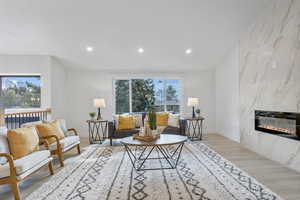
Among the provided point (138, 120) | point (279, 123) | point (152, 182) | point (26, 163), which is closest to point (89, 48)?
point (138, 120)

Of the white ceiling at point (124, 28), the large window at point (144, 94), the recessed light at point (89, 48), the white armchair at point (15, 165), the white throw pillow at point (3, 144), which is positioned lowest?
the white armchair at point (15, 165)

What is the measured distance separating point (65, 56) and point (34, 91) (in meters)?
1.31

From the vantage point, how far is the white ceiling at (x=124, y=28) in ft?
12.5

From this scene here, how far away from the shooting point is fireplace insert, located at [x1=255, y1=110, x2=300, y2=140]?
3354 mm

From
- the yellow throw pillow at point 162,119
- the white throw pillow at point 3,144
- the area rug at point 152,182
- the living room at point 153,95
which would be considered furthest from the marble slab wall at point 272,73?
the white throw pillow at point 3,144

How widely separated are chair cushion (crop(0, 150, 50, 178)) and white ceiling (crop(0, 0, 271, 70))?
8.74 ft

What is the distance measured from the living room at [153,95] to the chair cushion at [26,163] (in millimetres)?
29

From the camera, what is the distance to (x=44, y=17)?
155 inches

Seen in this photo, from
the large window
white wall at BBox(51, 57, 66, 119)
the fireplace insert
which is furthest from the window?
the fireplace insert

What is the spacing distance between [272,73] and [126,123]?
142 inches

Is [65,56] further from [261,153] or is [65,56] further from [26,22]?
[261,153]

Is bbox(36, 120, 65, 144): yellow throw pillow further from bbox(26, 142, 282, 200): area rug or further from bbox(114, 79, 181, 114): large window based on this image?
Answer: bbox(114, 79, 181, 114): large window

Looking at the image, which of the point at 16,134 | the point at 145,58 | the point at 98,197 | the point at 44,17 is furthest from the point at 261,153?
the point at 44,17

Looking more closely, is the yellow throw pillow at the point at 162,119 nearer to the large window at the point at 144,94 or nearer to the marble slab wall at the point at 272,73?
the large window at the point at 144,94
